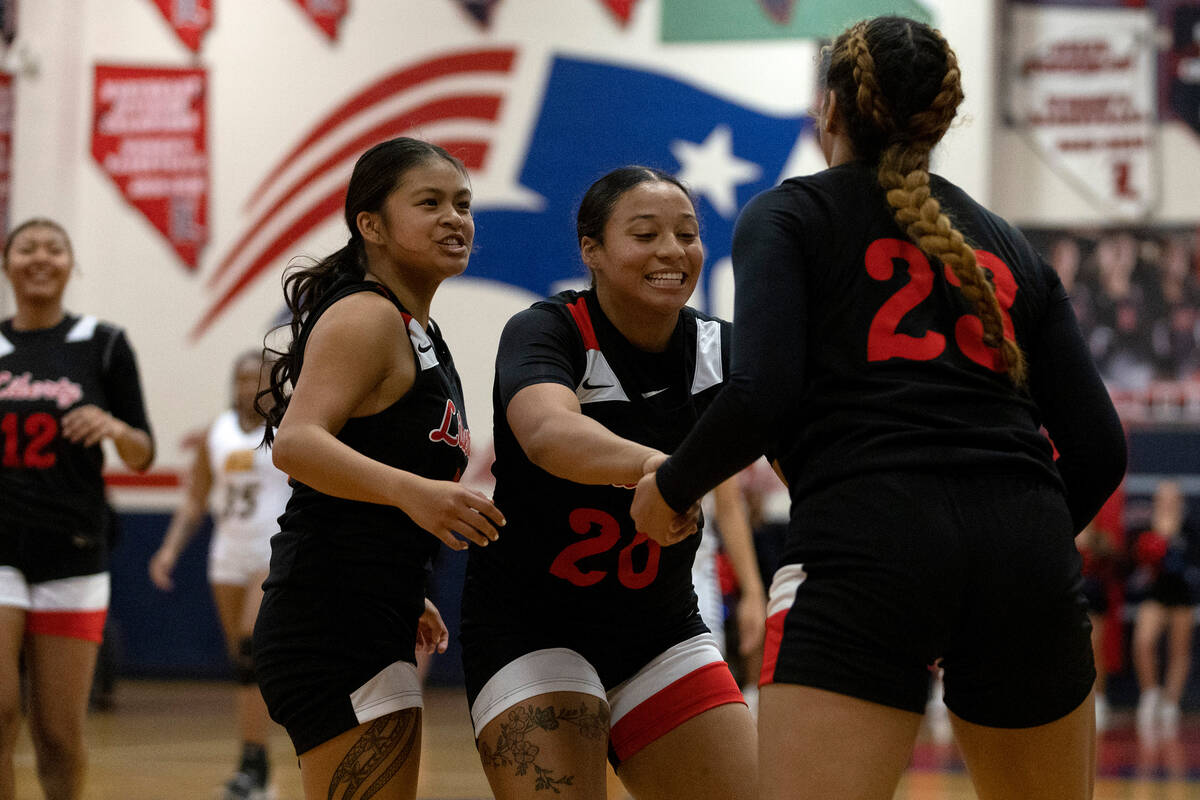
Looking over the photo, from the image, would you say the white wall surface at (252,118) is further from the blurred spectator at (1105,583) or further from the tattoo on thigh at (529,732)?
the tattoo on thigh at (529,732)

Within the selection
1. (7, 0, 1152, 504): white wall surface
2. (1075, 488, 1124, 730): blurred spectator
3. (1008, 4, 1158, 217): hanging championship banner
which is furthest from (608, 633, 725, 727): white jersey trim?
(1008, 4, 1158, 217): hanging championship banner

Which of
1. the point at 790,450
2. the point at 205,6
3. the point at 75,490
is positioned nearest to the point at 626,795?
the point at 75,490

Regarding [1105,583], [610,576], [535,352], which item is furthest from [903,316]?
[1105,583]

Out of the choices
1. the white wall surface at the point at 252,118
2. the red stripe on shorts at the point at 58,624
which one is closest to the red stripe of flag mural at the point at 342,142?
the white wall surface at the point at 252,118

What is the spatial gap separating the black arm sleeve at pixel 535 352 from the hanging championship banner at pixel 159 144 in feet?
30.3

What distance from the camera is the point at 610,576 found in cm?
267

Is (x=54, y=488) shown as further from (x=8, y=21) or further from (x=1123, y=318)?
(x=1123, y=318)

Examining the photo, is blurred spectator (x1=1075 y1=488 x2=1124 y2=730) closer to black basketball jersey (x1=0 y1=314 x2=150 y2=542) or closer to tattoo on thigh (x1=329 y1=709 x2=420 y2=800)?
black basketball jersey (x1=0 y1=314 x2=150 y2=542)

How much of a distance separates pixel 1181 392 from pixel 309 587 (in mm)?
9243

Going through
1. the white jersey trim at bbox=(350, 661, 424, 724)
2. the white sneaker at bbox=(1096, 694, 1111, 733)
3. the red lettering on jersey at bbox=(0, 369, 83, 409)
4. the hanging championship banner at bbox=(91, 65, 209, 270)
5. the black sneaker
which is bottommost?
the white sneaker at bbox=(1096, 694, 1111, 733)

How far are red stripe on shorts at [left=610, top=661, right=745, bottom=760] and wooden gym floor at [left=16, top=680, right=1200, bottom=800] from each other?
8.83 ft

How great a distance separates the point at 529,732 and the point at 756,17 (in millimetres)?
9008

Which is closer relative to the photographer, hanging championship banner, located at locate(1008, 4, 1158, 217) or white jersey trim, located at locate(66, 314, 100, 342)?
white jersey trim, located at locate(66, 314, 100, 342)

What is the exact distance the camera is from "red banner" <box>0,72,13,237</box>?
36.1 feet
